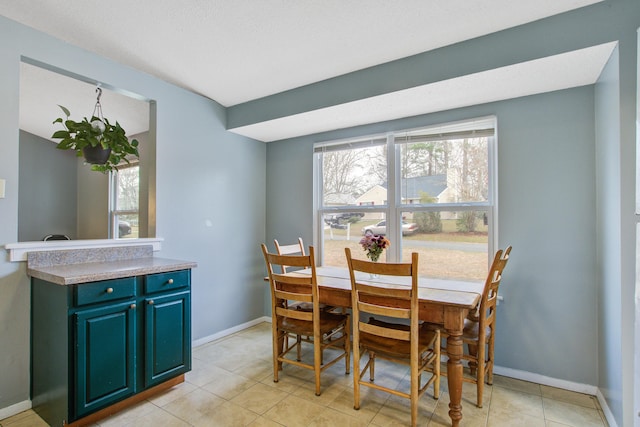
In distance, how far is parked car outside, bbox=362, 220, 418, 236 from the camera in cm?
305

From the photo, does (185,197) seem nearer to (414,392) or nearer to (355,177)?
(355,177)

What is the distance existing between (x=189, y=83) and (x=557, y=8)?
2.86m

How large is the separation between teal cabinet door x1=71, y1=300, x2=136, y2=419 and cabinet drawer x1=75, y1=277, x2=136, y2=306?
2.1 inches

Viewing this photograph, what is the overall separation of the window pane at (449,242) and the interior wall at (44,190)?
214 inches

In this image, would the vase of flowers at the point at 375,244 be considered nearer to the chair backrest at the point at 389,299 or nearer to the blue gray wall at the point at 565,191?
the chair backrest at the point at 389,299

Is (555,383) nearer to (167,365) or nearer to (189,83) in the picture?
(167,365)

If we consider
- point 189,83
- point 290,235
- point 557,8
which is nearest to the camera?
point 557,8

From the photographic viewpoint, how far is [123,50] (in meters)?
2.37

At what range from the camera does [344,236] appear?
139 inches

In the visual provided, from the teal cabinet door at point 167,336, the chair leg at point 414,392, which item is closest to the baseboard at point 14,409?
the teal cabinet door at point 167,336

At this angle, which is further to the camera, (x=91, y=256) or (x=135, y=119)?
(x=135, y=119)

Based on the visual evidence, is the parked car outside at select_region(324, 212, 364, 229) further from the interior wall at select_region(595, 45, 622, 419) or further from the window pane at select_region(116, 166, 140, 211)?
the window pane at select_region(116, 166, 140, 211)

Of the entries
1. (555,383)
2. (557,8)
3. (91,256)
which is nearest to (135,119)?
(91,256)

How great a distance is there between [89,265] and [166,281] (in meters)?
0.54
